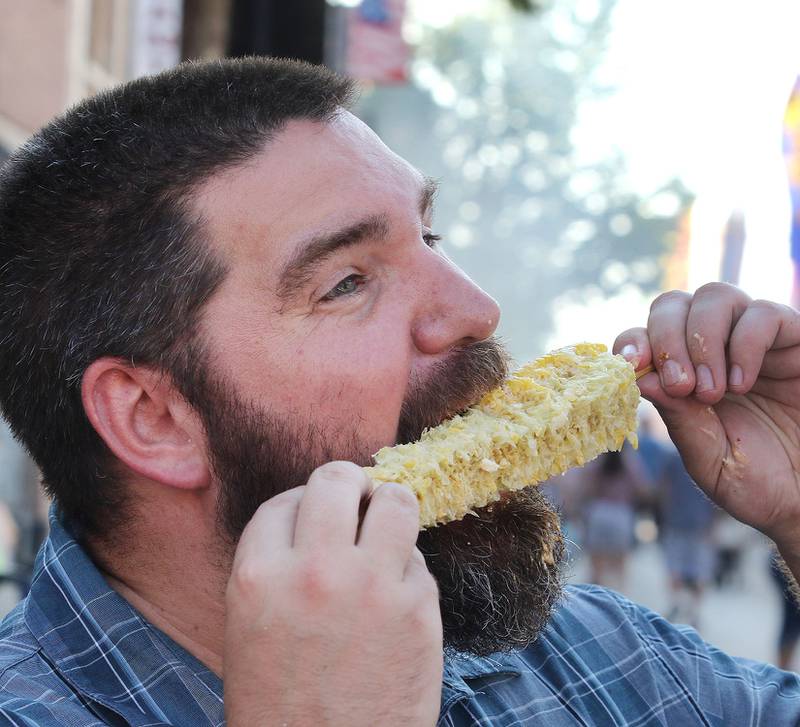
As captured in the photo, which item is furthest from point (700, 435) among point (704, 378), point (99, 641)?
point (99, 641)

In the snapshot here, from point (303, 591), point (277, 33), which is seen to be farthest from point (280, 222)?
point (277, 33)

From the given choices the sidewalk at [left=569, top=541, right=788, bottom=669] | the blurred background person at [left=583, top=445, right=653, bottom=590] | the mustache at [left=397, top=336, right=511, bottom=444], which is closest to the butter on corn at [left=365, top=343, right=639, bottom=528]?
the mustache at [left=397, top=336, right=511, bottom=444]

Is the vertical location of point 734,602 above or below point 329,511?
below

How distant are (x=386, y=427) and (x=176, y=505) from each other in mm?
562

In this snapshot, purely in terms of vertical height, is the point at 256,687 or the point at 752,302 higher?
the point at 752,302

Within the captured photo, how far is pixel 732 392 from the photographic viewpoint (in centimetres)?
272

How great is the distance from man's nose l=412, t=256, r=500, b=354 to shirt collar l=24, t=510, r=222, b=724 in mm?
926

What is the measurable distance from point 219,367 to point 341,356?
0.29 metres

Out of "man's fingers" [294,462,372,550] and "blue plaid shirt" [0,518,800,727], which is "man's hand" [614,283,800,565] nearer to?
"blue plaid shirt" [0,518,800,727]

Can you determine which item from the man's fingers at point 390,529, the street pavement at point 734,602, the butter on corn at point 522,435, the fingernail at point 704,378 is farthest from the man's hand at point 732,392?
the street pavement at point 734,602

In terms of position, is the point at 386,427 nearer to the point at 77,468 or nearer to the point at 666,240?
the point at 77,468

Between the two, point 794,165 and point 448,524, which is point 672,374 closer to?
point 448,524

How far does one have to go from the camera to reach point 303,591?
158 centimetres

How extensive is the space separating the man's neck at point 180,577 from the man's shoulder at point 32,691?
0.29m
